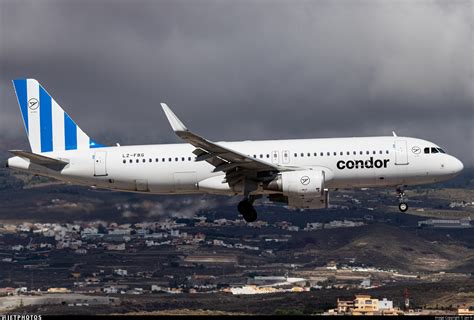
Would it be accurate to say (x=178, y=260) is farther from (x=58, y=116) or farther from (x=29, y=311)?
(x=58, y=116)

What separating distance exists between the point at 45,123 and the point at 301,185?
16845 mm

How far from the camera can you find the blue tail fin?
2336 inches

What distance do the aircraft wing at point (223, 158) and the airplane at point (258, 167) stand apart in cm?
5

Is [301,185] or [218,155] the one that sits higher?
[218,155]

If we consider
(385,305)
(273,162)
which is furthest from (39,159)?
(385,305)

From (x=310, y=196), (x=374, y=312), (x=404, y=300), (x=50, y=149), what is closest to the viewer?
(x=310, y=196)

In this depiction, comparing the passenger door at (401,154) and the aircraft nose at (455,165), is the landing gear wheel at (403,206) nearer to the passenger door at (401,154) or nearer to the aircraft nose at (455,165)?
the passenger door at (401,154)

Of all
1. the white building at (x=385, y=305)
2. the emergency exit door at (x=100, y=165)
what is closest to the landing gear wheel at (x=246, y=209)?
the emergency exit door at (x=100, y=165)

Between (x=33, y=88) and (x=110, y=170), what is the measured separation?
869 cm

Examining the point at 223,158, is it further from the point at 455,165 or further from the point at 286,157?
the point at 455,165

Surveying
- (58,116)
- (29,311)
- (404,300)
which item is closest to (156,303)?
(29,311)

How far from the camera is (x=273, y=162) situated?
5534 cm

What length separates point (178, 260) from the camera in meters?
156

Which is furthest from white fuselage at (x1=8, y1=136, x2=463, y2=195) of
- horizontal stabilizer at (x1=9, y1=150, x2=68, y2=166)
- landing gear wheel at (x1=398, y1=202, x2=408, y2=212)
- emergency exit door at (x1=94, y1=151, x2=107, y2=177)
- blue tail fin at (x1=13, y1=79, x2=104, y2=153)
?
blue tail fin at (x1=13, y1=79, x2=104, y2=153)
